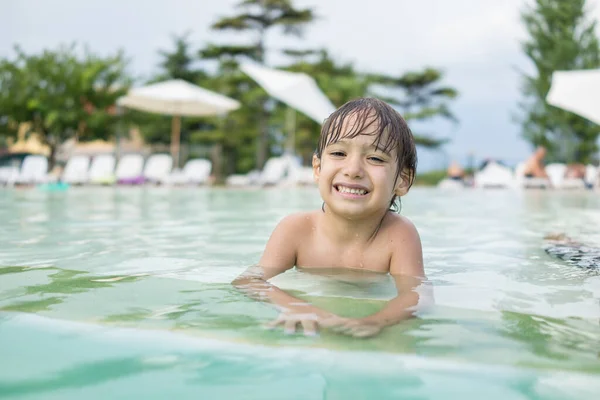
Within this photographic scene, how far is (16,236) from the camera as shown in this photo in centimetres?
422

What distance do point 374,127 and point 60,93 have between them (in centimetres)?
2208

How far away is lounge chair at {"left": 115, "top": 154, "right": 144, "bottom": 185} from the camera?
17422 millimetres

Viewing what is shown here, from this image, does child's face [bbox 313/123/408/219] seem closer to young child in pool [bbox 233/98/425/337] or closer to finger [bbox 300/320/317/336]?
young child in pool [bbox 233/98/425/337]

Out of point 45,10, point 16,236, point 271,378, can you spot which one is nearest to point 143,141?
point 45,10

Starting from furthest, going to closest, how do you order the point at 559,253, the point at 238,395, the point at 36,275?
the point at 559,253, the point at 36,275, the point at 238,395

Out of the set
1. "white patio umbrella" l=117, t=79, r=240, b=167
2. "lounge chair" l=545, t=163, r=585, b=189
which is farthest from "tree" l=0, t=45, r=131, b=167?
"lounge chair" l=545, t=163, r=585, b=189

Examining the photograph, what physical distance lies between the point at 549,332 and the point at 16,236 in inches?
146

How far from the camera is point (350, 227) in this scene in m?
2.50

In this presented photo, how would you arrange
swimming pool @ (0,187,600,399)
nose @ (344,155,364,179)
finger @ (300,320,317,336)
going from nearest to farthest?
swimming pool @ (0,187,600,399) < finger @ (300,320,317,336) < nose @ (344,155,364,179)

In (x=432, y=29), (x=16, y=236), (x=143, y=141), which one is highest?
(x=432, y=29)

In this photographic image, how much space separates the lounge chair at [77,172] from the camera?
17109mm

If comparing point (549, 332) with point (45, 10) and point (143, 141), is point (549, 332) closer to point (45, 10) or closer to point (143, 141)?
point (143, 141)

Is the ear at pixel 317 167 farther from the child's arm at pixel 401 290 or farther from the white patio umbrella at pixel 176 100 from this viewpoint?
the white patio umbrella at pixel 176 100

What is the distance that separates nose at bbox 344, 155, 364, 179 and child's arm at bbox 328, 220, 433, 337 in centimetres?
37
